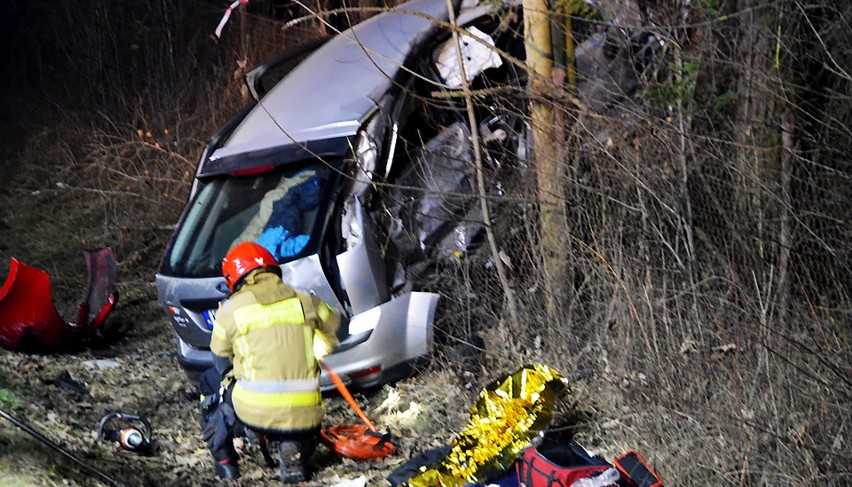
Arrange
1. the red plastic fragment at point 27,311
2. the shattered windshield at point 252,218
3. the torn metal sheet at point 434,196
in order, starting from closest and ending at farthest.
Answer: the shattered windshield at point 252,218, the torn metal sheet at point 434,196, the red plastic fragment at point 27,311

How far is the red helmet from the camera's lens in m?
5.66

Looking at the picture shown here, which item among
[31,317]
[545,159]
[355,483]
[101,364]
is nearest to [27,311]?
[31,317]

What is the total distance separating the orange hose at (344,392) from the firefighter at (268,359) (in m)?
0.47

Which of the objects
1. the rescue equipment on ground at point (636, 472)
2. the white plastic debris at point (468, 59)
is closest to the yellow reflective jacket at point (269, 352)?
the rescue equipment on ground at point (636, 472)

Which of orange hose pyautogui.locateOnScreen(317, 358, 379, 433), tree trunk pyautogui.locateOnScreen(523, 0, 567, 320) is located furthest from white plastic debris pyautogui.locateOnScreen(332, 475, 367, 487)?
tree trunk pyautogui.locateOnScreen(523, 0, 567, 320)

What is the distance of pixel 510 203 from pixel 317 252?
135 centimetres

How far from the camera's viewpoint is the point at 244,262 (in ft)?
18.6

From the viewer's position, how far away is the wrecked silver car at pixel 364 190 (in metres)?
6.38

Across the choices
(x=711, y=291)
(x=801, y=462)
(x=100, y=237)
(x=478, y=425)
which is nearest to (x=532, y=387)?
(x=478, y=425)

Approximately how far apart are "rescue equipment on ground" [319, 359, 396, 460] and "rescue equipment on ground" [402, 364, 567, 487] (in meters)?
0.70

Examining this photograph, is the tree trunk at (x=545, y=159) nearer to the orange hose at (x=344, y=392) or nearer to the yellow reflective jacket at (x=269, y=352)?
the orange hose at (x=344, y=392)

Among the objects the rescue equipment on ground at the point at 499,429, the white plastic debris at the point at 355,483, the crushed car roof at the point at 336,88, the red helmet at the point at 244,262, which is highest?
the crushed car roof at the point at 336,88

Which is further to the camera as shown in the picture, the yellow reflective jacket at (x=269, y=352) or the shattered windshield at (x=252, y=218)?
the shattered windshield at (x=252, y=218)

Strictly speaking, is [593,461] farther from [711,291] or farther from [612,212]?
[612,212]
